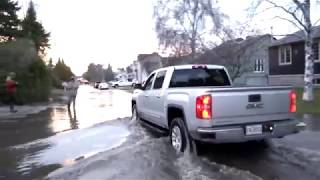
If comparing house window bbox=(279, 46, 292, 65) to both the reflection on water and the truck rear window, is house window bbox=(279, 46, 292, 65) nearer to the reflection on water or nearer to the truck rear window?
the reflection on water

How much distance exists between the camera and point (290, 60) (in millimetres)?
44656

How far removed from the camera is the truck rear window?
10758mm

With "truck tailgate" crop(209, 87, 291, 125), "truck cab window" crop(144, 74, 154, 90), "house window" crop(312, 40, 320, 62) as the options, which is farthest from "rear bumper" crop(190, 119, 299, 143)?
"house window" crop(312, 40, 320, 62)

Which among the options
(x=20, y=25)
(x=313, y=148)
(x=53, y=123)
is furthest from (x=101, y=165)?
(x=20, y=25)

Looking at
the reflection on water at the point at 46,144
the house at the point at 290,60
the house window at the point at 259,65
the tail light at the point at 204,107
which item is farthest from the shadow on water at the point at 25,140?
the house window at the point at 259,65

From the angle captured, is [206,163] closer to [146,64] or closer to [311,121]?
[311,121]

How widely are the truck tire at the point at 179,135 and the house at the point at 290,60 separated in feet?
108

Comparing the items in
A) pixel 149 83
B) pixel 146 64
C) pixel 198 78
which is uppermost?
Result: pixel 146 64

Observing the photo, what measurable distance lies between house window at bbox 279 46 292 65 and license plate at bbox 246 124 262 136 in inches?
1482

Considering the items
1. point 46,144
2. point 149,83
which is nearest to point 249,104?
point 149,83

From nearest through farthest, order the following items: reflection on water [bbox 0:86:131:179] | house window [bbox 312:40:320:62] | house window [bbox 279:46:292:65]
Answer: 1. reflection on water [bbox 0:86:131:179]
2. house window [bbox 312:40:320:62]
3. house window [bbox 279:46:292:65]

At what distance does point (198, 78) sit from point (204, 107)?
2.75 metres

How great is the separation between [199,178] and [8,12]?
1472 inches

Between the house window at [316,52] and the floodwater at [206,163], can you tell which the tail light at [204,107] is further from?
the house window at [316,52]
